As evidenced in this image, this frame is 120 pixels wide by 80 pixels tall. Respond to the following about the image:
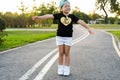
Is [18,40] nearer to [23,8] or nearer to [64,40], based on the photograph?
[64,40]

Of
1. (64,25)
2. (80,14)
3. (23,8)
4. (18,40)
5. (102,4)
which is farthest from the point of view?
(80,14)

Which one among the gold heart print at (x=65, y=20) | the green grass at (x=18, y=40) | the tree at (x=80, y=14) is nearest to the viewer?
the gold heart print at (x=65, y=20)

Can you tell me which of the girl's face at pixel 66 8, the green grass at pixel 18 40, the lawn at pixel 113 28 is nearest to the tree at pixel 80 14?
the lawn at pixel 113 28

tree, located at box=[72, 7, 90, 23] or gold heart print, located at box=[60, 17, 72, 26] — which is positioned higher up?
gold heart print, located at box=[60, 17, 72, 26]

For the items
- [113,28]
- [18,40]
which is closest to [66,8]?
[18,40]

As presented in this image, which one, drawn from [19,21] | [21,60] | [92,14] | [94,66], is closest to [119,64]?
[94,66]

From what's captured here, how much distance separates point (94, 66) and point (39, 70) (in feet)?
5.54

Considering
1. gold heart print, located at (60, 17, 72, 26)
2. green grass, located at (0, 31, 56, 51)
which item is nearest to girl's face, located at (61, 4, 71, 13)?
gold heart print, located at (60, 17, 72, 26)

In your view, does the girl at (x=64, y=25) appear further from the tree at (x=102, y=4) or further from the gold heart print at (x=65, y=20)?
the tree at (x=102, y=4)

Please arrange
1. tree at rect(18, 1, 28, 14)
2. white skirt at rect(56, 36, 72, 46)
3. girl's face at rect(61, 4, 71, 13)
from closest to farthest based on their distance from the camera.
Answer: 1. girl's face at rect(61, 4, 71, 13)
2. white skirt at rect(56, 36, 72, 46)
3. tree at rect(18, 1, 28, 14)

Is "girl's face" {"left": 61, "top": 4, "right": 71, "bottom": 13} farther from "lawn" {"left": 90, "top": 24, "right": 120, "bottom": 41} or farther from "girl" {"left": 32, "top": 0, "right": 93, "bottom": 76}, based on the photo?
"lawn" {"left": 90, "top": 24, "right": 120, "bottom": 41}

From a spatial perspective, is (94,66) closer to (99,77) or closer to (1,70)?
(99,77)

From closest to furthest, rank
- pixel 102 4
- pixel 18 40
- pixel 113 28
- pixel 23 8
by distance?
1. pixel 18 40
2. pixel 113 28
3. pixel 23 8
4. pixel 102 4

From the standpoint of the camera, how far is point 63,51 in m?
8.36
